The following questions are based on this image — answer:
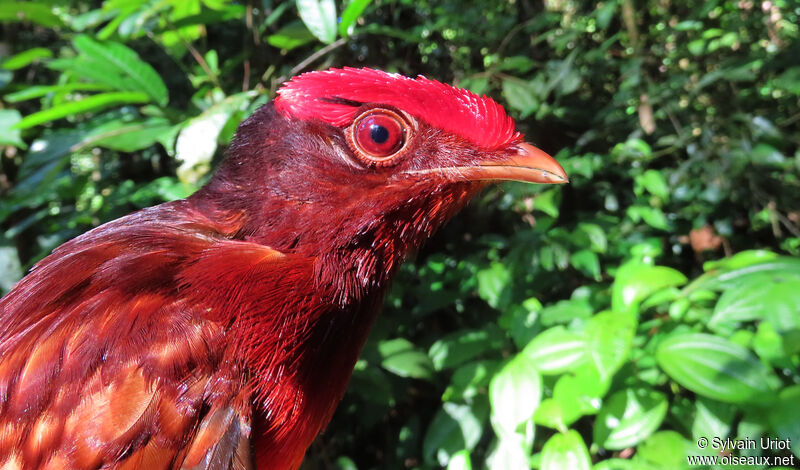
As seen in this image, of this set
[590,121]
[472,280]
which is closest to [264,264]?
[472,280]

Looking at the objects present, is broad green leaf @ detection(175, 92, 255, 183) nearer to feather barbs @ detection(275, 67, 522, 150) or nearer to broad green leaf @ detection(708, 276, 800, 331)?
feather barbs @ detection(275, 67, 522, 150)

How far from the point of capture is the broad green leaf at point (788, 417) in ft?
3.23

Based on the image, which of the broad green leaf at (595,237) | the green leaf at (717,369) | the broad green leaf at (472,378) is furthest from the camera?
the broad green leaf at (595,237)

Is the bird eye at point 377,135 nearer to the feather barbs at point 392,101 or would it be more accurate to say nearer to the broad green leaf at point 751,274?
the feather barbs at point 392,101

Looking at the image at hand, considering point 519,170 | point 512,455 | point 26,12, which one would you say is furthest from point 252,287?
point 26,12

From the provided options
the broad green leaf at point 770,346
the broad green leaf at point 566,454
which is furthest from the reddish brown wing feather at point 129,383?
the broad green leaf at point 770,346

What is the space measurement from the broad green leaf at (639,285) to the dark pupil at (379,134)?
0.88 metres

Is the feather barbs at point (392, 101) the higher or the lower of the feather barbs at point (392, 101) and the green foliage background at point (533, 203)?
the higher

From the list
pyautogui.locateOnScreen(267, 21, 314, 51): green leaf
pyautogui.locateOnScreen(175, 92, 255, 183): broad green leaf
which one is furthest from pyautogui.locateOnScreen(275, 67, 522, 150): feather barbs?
pyautogui.locateOnScreen(267, 21, 314, 51): green leaf

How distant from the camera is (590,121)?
9.96ft

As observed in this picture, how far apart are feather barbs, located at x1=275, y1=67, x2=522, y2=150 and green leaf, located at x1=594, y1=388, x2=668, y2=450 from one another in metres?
0.78

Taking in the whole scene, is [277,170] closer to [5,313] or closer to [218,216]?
[218,216]

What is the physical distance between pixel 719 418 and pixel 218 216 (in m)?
1.24

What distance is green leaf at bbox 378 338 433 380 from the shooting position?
179 centimetres
